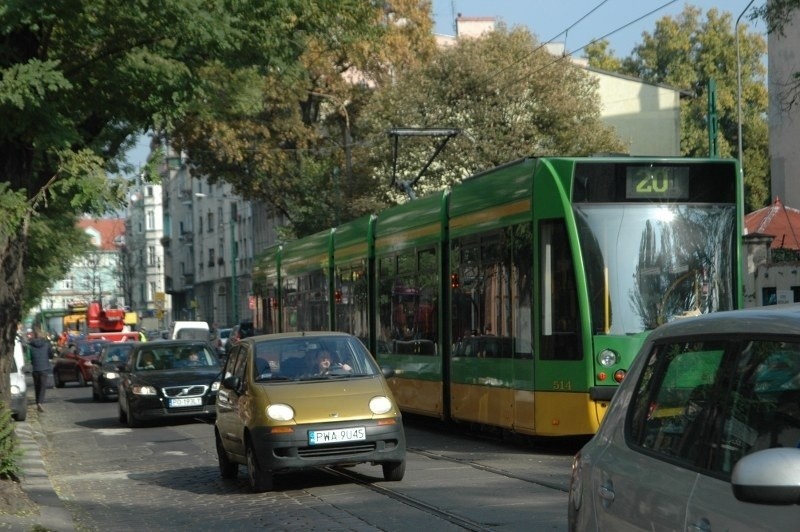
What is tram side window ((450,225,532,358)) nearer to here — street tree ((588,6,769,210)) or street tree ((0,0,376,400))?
street tree ((0,0,376,400))

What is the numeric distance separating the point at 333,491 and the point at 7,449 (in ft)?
10.0

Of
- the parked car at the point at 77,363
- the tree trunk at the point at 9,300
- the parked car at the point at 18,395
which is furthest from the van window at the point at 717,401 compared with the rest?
the parked car at the point at 77,363

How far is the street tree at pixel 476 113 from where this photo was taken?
1791 inches

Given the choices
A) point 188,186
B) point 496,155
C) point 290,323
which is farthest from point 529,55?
point 188,186

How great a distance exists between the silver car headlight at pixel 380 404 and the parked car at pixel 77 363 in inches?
1277

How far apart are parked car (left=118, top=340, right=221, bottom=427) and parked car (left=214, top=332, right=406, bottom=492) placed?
9.27m

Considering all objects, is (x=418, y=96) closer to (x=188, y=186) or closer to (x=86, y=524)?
(x=86, y=524)

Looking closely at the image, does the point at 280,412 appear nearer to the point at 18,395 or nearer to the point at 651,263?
the point at 651,263

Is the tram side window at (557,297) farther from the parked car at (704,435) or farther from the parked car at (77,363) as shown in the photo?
the parked car at (77,363)

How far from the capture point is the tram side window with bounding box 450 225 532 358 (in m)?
15.8

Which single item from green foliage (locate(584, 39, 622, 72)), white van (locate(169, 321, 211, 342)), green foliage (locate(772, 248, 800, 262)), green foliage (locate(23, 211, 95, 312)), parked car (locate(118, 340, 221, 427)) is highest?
green foliage (locate(584, 39, 622, 72))

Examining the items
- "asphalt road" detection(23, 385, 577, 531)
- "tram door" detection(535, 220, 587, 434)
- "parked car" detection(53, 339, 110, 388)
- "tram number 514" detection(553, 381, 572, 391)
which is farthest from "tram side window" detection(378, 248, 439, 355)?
"parked car" detection(53, 339, 110, 388)

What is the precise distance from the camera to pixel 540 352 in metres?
15.3

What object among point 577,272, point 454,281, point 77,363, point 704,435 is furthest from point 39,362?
point 704,435
